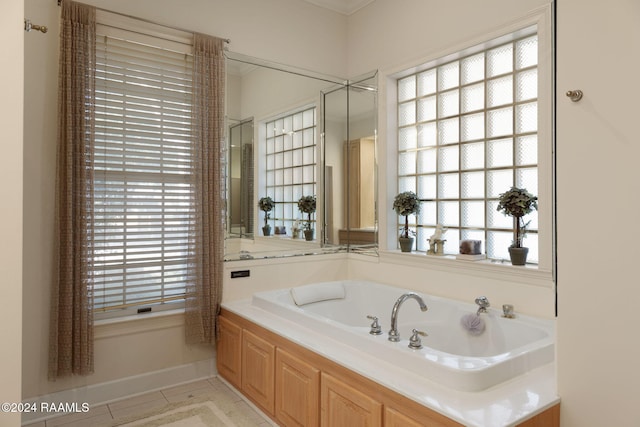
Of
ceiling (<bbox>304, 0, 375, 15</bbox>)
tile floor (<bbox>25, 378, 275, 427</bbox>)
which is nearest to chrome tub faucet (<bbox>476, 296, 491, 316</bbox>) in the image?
tile floor (<bbox>25, 378, 275, 427</bbox>)

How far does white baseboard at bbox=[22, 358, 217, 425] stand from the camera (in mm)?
2578

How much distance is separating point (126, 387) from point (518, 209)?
9.49 feet

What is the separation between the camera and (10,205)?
61.6 inches

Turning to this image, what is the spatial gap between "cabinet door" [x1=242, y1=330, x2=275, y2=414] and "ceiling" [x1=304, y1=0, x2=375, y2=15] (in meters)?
3.04

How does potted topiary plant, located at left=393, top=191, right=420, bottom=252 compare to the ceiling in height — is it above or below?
below

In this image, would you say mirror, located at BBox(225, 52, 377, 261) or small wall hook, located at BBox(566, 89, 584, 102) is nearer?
small wall hook, located at BBox(566, 89, 584, 102)

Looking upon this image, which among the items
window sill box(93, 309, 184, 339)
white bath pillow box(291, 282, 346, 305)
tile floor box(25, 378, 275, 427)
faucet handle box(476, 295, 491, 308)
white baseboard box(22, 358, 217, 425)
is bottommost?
tile floor box(25, 378, 275, 427)

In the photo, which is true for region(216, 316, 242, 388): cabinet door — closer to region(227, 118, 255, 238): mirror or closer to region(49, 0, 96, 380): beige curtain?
region(227, 118, 255, 238): mirror

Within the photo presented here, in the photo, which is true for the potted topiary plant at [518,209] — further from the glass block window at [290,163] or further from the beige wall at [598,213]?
the glass block window at [290,163]

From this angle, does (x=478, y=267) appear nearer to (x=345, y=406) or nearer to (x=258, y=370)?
(x=345, y=406)

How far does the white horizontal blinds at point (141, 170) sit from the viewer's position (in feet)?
9.03

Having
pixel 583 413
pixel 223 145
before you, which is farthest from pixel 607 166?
pixel 223 145

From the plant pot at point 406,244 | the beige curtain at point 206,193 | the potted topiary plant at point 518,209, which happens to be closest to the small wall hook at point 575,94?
the potted topiary plant at point 518,209

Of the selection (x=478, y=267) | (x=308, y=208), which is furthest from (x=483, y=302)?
(x=308, y=208)
